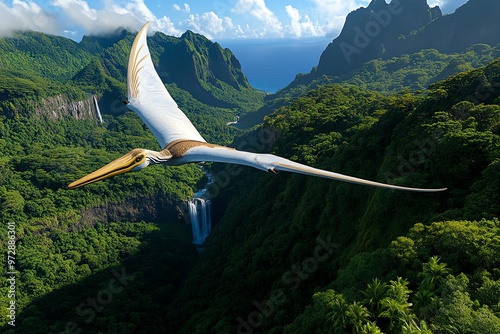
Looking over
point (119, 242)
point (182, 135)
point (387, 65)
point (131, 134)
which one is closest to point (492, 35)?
point (387, 65)

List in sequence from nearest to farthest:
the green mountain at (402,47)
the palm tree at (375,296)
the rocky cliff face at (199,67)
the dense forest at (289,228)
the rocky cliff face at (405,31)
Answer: the palm tree at (375,296) < the dense forest at (289,228) < the green mountain at (402,47) < the rocky cliff face at (405,31) < the rocky cliff face at (199,67)

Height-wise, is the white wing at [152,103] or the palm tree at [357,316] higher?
the white wing at [152,103]

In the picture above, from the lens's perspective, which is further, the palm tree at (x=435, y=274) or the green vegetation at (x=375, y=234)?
the green vegetation at (x=375, y=234)

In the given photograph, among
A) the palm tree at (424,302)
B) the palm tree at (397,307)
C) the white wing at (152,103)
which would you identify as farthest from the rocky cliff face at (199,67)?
the palm tree at (424,302)

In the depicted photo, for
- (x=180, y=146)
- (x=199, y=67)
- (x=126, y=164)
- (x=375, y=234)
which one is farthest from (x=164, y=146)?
(x=199, y=67)

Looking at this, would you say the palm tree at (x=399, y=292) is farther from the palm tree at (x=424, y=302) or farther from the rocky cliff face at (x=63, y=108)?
the rocky cliff face at (x=63, y=108)

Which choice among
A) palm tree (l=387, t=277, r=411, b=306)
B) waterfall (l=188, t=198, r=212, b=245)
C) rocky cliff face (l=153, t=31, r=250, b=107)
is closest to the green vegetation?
palm tree (l=387, t=277, r=411, b=306)

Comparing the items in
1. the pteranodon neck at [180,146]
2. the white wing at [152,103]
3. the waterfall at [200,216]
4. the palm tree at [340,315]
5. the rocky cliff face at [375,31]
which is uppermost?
the rocky cliff face at [375,31]

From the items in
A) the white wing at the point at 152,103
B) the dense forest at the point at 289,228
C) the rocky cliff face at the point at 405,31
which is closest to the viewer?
the white wing at the point at 152,103
